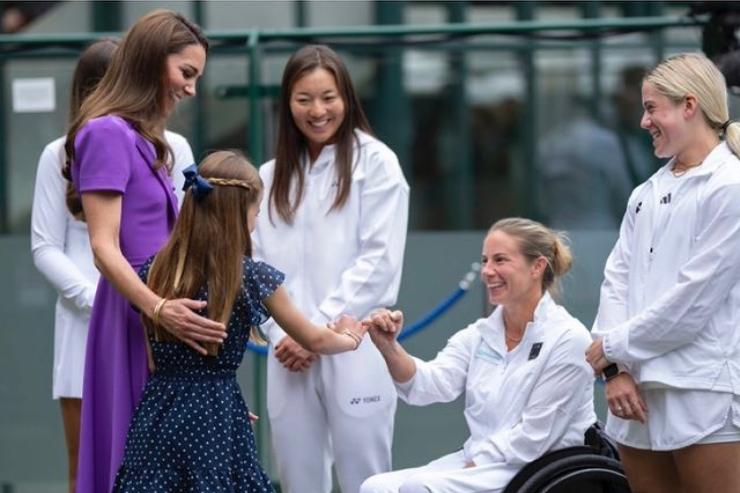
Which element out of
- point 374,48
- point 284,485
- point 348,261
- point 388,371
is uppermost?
point 374,48

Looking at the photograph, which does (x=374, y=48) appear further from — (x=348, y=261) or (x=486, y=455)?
(x=486, y=455)

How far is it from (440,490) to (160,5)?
363 cm

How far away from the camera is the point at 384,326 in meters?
5.13

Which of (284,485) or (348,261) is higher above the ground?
(348,261)

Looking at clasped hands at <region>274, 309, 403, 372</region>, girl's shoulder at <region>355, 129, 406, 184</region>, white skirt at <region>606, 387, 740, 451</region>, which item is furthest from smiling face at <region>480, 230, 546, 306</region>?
white skirt at <region>606, 387, 740, 451</region>

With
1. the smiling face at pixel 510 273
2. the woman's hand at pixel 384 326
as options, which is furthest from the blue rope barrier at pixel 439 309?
the woman's hand at pixel 384 326

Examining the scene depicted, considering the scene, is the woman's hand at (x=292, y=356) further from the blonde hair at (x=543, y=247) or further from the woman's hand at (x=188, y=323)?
the woman's hand at (x=188, y=323)

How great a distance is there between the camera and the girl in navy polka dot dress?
173 inches

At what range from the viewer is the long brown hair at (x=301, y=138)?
556 centimetres

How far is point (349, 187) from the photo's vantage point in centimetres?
552

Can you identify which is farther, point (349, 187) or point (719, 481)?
point (349, 187)

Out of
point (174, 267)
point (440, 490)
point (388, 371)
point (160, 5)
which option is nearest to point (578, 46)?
point (160, 5)

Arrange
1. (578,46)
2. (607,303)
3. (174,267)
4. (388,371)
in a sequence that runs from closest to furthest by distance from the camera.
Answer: (174,267) < (607,303) < (388,371) < (578,46)

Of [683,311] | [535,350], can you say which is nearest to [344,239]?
[535,350]
